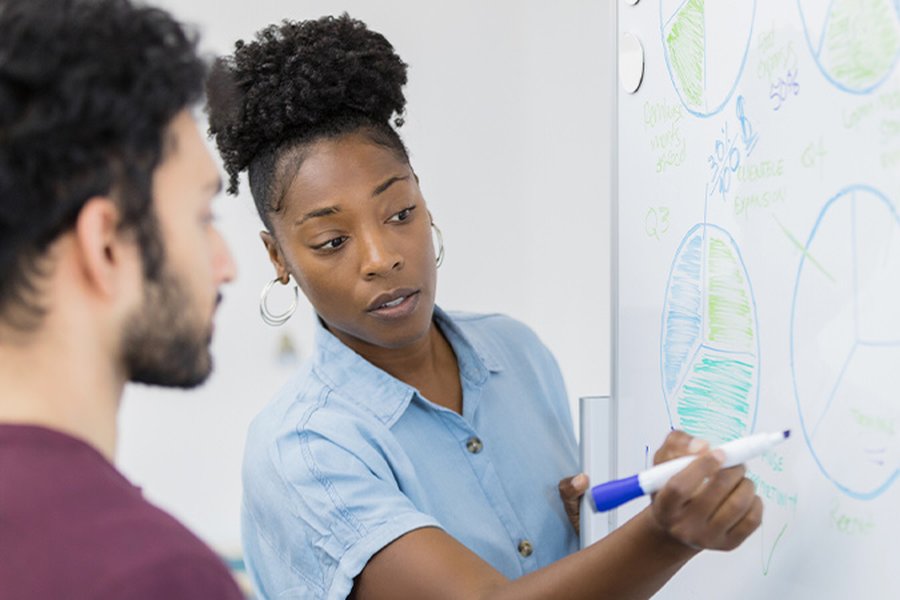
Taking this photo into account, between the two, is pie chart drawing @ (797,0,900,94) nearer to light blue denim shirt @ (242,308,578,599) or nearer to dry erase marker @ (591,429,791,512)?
dry erase marker @ (591,429,791,512)

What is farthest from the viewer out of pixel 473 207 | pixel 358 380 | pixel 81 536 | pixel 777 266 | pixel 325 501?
pixel 473 207

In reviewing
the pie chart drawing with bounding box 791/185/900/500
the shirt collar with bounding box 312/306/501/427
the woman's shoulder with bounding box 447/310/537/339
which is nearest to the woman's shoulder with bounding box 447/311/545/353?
the woman's shoulder with bounding box 447/310/537/339

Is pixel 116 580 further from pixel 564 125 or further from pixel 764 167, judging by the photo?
pixel 564 125

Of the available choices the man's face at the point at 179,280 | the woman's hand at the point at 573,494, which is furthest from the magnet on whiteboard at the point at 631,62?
the man's face at the point at 179,280

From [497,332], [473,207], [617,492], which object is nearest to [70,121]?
[617,492]

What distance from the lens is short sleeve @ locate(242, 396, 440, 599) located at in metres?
0.92

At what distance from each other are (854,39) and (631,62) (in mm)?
334

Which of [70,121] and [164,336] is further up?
[70,121]

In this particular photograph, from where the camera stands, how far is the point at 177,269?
614 millimetres

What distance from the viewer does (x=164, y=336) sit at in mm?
614

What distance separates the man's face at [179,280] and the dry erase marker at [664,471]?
270 millimetres

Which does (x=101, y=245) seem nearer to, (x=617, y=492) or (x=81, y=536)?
(x=81, y=536)

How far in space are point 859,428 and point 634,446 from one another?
347 mm

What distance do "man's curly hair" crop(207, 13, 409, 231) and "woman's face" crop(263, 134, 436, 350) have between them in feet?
0.07
